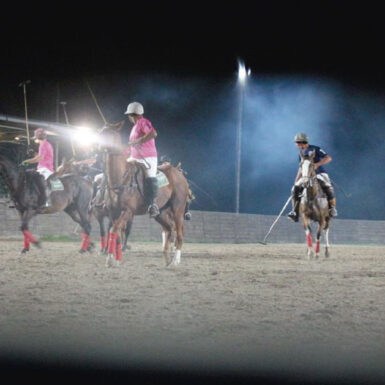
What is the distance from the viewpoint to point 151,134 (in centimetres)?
1488

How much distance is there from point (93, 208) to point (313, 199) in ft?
18.1

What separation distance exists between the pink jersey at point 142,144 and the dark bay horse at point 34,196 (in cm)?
458

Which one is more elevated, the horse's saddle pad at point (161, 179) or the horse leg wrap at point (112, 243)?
the horse's saddle pad at point (161, 179)

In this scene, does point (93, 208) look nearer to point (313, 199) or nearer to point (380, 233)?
point (313, 199)

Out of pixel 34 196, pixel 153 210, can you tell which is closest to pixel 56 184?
pixel 34 196

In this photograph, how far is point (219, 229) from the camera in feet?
111

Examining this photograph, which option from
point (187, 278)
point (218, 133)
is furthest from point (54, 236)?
point (218, 133)

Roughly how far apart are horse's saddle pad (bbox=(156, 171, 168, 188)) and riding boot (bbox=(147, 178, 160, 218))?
0.38 meters

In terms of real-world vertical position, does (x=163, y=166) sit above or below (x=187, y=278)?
above

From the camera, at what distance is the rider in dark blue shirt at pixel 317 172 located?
19406 mm

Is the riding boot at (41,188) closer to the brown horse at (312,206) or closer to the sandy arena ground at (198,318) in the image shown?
the sandy arena ground at (198,318)

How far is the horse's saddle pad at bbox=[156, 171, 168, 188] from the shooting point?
626 inches

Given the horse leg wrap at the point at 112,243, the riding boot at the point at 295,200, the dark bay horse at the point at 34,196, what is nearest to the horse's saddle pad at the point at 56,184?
the dark bay horse at the point at 34,196

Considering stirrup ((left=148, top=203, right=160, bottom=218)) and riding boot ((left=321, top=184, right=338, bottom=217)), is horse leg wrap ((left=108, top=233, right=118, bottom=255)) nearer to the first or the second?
stirrup ((left=148, top=203, right=160, bottom=218))
